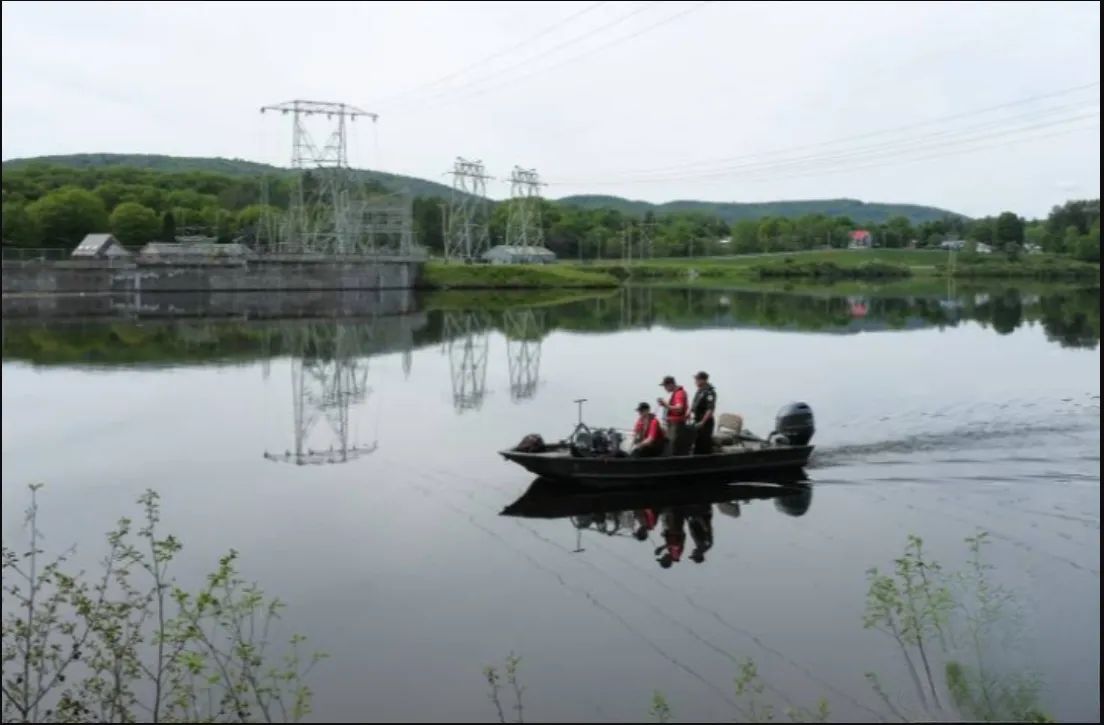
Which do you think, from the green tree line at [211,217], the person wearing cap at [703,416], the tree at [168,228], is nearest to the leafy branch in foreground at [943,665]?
the person wearing cap at [703,416]

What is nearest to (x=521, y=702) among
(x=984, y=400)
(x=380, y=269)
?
(x=984, y=400)

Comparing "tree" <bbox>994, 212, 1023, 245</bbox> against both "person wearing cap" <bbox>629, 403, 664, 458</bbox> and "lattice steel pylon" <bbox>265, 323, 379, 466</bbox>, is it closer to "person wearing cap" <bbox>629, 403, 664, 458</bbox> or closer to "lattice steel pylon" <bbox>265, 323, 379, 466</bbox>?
"lattice steel pylon" <bbox>265, 323, 379, 466</bbox>

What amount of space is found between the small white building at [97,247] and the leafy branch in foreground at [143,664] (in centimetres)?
10118

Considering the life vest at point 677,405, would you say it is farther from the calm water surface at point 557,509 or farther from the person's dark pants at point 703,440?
the calm water surface at point 557,509

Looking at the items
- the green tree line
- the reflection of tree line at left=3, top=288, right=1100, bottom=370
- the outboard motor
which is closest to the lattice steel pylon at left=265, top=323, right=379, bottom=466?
the reflection of tree line at left=3, top=288, right=1100, bottom=370

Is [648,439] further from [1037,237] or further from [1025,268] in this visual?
[1037,237]

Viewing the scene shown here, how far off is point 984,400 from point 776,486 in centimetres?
1494

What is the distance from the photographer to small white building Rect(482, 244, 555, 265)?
14910cm

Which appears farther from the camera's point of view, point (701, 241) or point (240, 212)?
point (701, 241)

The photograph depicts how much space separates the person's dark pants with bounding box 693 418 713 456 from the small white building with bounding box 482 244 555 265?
117 m

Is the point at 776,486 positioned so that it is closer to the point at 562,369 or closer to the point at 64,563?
the point at 64,563

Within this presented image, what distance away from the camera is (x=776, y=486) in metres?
22.3

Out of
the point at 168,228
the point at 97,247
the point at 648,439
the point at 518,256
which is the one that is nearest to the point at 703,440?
the point at 648,439

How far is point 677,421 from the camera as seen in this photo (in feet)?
70.9
